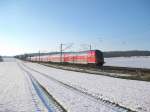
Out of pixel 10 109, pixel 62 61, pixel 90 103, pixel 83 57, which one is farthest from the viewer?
pixel 62 61

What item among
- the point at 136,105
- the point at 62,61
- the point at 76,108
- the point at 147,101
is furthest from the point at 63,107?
the point at 62,61

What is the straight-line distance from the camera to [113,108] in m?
9.33

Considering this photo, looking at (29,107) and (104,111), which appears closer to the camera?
(104,111)

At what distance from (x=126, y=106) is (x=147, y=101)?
1573 mm

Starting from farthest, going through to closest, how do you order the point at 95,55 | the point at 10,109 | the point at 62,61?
the point at 62,61, the point at 95,55, the point at 10,109

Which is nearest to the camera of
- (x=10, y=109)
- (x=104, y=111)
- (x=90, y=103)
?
(x=104, y=111)

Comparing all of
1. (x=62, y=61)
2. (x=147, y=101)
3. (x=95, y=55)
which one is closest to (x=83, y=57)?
(x=95, y=55)

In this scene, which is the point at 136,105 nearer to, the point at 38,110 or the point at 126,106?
the point at 126,106

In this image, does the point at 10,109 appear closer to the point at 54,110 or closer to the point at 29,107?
the point at 29,107

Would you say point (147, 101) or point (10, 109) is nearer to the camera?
point (10, 109)

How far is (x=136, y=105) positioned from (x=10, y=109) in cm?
489

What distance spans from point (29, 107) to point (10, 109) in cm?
73

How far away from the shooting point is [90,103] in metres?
10.5

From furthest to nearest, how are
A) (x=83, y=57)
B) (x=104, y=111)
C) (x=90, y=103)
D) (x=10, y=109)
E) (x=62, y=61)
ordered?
(x=62, y=61) < (x=83, y=57) < (x=90, y=103) < (x=10, y=109) < (x=104, y=111)
